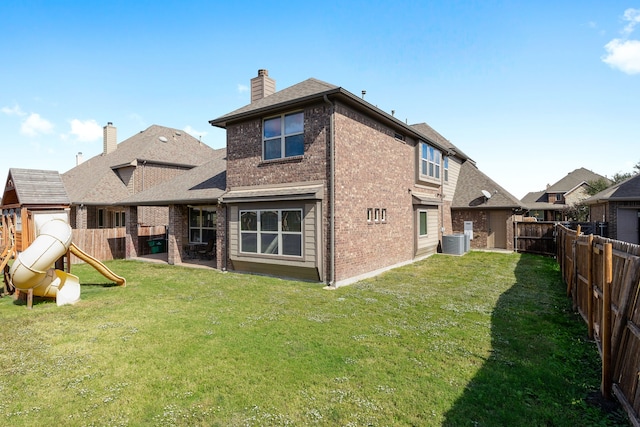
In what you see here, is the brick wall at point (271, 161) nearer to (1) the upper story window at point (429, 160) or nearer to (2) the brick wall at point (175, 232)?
(2) the brick wall at point (175, 232)

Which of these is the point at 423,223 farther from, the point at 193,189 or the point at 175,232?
the point at 175,232

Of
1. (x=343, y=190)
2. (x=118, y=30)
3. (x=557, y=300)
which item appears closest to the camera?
(x=557, y=300)

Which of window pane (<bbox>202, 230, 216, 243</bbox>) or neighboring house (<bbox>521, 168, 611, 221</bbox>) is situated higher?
neighboring house (<bbox>521, 168, 611, 221</bbox>)

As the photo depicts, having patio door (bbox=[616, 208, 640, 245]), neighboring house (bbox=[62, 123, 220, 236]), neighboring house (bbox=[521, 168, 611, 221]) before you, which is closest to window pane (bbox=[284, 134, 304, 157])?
neighboring house (bbox=[62, 123, 220, 236])

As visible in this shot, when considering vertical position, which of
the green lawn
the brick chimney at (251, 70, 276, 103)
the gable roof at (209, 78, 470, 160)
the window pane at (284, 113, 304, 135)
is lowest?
the green lawn

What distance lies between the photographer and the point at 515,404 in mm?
3908

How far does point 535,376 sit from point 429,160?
14.7m

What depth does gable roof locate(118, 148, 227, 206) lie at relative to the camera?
46.1 ft

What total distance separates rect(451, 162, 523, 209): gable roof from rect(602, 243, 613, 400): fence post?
16.6 metres

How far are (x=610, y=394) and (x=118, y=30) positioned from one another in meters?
16.7

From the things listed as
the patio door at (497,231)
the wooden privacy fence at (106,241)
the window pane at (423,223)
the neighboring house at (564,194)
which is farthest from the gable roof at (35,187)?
the neighboring house at (564,194)

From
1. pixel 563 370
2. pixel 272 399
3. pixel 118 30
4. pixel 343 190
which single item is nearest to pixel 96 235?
pixel 118 30

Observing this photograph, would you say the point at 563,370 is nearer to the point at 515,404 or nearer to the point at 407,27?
the point at 515,404

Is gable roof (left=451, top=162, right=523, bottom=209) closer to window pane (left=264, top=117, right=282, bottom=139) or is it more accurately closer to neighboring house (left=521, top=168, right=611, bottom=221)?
window pane (left=264, top=117, right=282, bottom=139)
